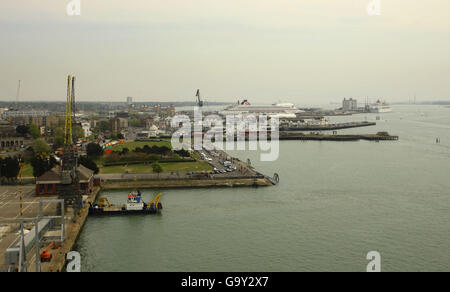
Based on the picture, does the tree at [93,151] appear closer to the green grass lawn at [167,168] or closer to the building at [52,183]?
the green grass lawn at [167,168]

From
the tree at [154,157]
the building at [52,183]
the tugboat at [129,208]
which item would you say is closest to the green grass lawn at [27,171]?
the building at [52,183]

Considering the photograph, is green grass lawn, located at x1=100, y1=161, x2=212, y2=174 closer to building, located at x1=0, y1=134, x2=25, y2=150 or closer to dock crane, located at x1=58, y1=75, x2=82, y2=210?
dock crane, located at x1=58, y1=75, x2=82, y2=210

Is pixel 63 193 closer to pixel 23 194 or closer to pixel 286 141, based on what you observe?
pixel 23 194

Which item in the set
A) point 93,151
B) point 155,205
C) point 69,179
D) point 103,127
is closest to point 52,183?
point 69,179

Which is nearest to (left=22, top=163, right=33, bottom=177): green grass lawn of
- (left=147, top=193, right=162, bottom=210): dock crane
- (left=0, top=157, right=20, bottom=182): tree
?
(left=0, top=157, right=20, bottom=182): tree

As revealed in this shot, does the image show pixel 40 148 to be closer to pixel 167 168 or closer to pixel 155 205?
pixel 167 168

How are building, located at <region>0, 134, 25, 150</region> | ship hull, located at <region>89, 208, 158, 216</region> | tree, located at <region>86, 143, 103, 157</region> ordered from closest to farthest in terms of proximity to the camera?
ship hull, located at <region>89, 208, 158, 216</region> → tree, located at <region>86, 143, 103, 157</region> → building, located at <region>0, 134, 25, 150</region>

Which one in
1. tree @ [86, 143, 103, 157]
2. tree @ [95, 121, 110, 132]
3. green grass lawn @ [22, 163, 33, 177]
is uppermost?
tree @ [95, 121, 110, 132]
